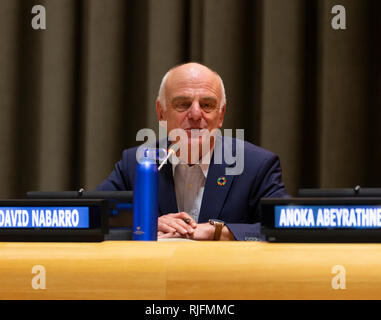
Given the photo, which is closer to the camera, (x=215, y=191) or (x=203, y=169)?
(x=215, y=191)

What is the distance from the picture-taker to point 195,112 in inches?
64.2

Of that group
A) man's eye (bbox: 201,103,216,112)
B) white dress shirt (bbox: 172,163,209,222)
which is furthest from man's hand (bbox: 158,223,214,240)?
man's eye (bbox: 201,103,216,112)

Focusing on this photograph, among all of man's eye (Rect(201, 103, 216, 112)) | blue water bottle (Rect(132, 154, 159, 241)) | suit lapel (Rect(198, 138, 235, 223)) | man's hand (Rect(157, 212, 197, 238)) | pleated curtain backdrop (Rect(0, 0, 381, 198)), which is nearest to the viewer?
blue water bottle (Rect(132, 154, 159, 241))

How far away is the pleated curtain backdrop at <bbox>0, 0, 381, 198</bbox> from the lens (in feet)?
6.89

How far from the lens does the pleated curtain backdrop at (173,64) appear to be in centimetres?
210

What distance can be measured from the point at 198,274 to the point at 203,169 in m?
1.10

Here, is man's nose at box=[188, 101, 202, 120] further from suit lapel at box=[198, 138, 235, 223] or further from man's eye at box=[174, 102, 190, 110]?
suit lapel at box=[198, 138, 235, 223]

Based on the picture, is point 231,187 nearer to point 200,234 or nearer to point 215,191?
point 215,191

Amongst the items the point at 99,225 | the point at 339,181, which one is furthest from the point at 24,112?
the point at 99,225

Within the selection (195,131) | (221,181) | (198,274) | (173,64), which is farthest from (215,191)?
(198,274)

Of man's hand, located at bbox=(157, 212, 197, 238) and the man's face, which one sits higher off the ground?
the man's face

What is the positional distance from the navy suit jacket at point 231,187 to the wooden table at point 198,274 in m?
0.90
